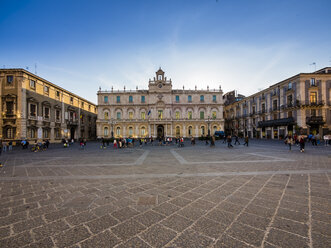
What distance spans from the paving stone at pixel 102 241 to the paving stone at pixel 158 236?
38 cm

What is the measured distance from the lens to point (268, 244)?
1.96 meters

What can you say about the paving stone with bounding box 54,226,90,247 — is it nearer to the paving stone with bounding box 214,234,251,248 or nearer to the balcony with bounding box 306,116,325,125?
the paving stone with bounding box 214,234,251,248

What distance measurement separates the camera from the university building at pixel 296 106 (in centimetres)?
2491

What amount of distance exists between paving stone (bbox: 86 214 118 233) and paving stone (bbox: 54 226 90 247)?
0.10 metres

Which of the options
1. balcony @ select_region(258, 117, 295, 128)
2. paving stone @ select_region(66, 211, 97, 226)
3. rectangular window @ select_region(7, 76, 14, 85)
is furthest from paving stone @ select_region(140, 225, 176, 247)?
balcony @ select_region(258, 117, 295, 128)

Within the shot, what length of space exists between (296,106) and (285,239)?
3152 cm

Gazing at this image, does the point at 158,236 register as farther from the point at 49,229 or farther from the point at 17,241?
the point at 17,241

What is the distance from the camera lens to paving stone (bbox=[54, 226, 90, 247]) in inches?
79.0

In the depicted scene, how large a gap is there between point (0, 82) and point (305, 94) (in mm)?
46590

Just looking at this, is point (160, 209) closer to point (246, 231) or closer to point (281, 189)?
point (246, 231)

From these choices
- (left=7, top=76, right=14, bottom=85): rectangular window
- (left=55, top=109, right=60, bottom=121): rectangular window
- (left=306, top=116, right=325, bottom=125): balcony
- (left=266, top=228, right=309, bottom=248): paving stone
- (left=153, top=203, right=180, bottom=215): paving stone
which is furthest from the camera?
(left=55, top=109, right=60, bottom=121): rectangular window

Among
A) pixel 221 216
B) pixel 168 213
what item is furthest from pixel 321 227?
pixel 168 213

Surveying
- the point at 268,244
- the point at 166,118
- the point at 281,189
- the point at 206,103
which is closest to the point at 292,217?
the point at 268,244

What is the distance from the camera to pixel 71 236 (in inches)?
84.0
